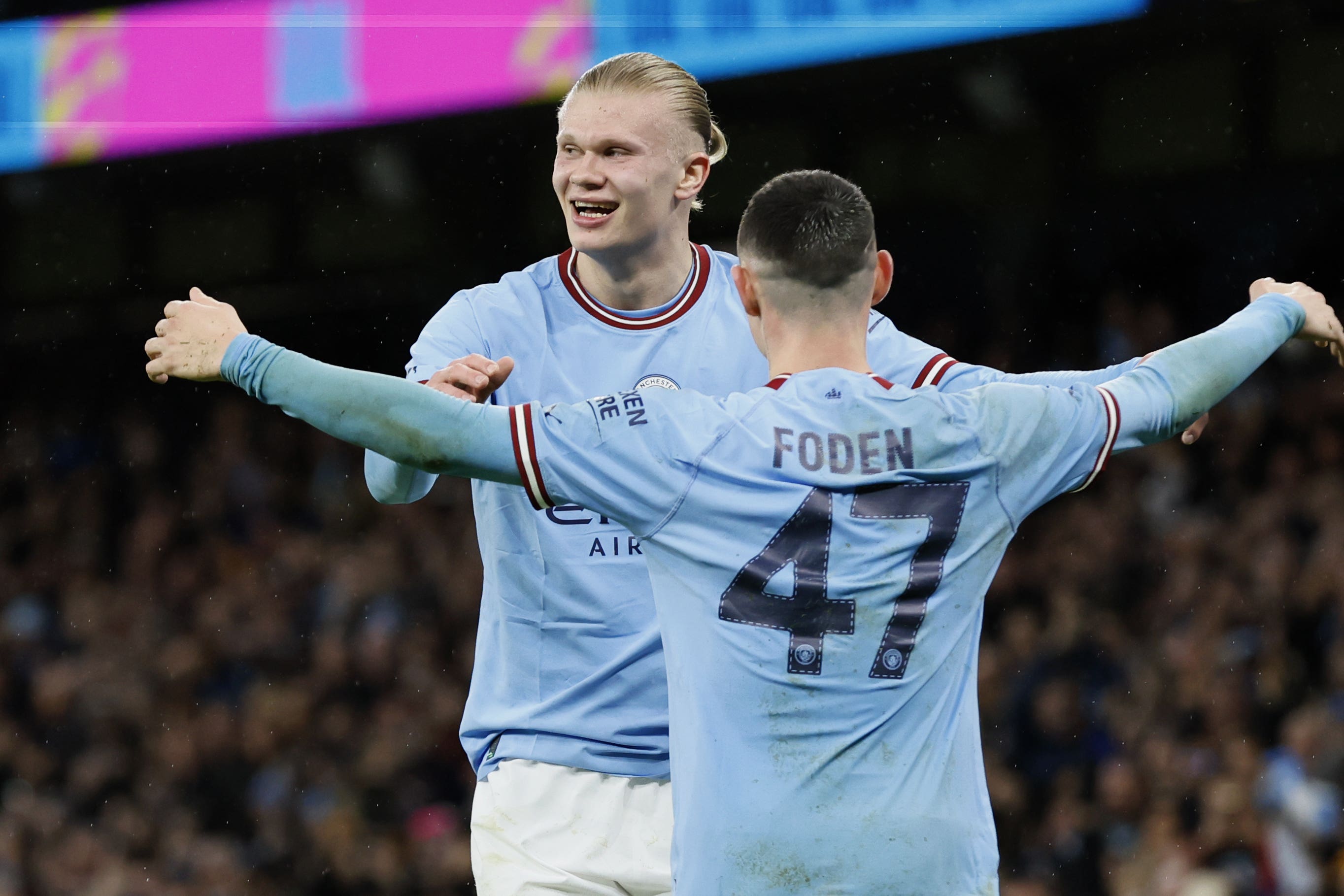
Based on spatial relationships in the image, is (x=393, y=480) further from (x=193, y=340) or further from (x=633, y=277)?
(x=633, y=277)

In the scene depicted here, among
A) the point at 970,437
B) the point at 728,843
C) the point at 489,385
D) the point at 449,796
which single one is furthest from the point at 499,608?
the point at 449,796

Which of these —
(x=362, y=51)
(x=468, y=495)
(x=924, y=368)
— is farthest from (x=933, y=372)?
(x=468, y=495)

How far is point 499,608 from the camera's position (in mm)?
3443

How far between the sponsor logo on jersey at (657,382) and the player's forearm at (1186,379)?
3.41 feet

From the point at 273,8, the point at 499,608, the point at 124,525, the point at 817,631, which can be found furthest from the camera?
the point at 124,525

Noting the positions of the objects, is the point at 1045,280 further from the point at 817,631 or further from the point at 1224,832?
the point at 817,631

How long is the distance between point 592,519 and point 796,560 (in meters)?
0.90

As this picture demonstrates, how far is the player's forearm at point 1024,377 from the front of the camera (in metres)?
3.01

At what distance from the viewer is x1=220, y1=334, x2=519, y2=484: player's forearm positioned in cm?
256

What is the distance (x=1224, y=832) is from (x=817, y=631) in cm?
592

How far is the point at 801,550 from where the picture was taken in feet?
8.39

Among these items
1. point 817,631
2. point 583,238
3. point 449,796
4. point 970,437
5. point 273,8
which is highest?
point 273,8

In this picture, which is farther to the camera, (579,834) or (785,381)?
(579,834)

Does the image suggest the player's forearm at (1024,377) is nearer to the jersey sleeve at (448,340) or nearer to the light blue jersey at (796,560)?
the light blue jersey at (796,560)
